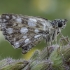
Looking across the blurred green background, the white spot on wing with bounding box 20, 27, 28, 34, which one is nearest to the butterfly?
the white spot on wing with bounding box 20, 27, 28, 34

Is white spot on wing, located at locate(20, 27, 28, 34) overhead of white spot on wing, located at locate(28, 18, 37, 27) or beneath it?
beneath

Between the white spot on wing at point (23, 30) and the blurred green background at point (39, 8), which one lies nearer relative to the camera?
the white spot on wing at point (23, 30)

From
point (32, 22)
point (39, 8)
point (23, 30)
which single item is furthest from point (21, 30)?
point (39, 8)

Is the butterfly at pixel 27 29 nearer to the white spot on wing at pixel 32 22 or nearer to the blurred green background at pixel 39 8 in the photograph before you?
the white spot on wing at pixel 32 22

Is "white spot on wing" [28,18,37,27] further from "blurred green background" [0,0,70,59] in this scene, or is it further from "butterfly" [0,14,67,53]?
"blurred green background" [0,0,70,59]

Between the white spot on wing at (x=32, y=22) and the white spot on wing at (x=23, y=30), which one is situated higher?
the white spot on wing at (x=32, y=22)

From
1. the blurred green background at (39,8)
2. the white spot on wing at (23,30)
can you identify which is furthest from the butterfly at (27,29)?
the blurred green background at (39,8)

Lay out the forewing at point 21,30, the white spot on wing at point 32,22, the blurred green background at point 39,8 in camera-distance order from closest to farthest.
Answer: the forewing at point 21,30, the white spot on wing at point 32,22, the blurred green background at point 39,8

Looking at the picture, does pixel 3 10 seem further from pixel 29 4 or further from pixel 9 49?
pixel 9 49
